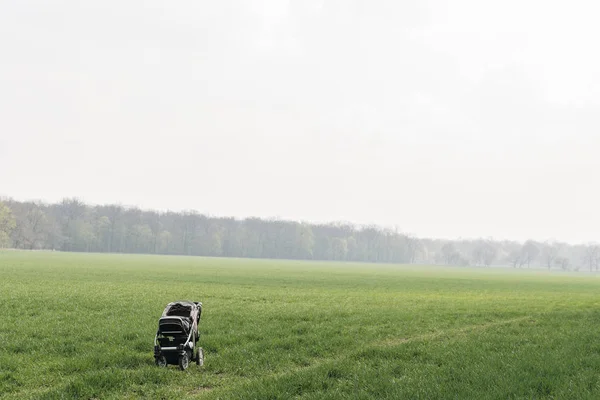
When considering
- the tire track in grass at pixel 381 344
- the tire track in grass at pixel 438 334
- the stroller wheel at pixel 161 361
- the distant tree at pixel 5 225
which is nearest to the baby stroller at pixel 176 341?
the stroller wheel at pixel 161 361

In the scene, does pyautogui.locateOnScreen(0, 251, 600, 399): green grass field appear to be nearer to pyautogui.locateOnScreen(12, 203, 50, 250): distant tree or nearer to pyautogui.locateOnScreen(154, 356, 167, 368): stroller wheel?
pyautogui.locateOnScreen(154, 356, 167, 368): stroller wheel

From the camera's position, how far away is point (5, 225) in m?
150

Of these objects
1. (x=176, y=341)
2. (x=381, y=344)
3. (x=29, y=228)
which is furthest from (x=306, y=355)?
(x=29, y=228)

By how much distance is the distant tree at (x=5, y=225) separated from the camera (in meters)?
146

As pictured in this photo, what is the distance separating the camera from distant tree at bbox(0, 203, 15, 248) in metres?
146

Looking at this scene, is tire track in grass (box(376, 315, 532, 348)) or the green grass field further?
tire track in grass (box(376, 315, 532, 348))

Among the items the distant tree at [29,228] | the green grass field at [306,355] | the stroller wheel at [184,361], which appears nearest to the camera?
the green grass field at [306,355]

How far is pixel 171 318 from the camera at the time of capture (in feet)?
37.1

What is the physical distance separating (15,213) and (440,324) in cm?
18431

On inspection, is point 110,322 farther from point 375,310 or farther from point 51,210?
point 51,210

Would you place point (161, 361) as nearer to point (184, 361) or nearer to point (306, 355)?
point (184, 361)

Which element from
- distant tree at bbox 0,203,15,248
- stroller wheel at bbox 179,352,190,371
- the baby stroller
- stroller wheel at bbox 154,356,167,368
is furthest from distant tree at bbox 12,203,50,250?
stroller wheel at bbox 179,352,190,371

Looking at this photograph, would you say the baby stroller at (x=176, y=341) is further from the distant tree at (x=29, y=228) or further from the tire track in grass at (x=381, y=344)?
the distant tree at (x=29, y=228)

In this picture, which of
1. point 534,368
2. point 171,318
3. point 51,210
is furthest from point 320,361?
point 51,210
